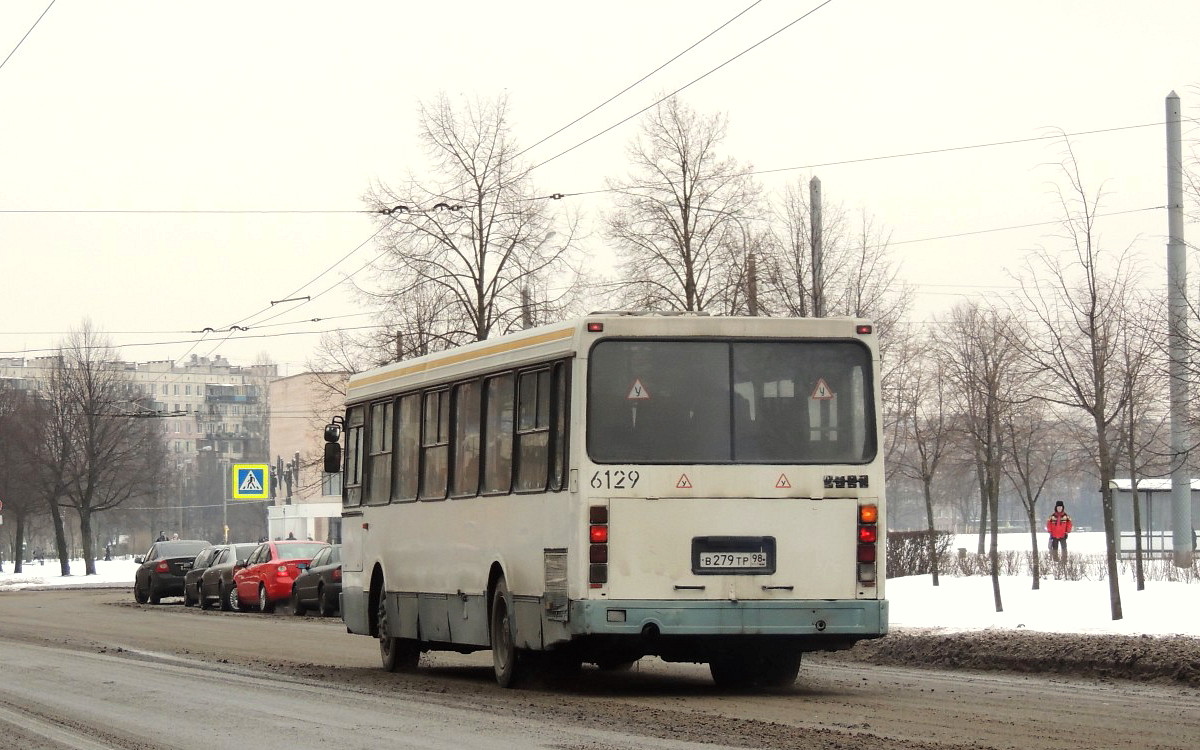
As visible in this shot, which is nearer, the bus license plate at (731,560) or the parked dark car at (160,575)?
the bus license plate at (731,560)

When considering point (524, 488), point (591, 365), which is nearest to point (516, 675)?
point (524, 488)

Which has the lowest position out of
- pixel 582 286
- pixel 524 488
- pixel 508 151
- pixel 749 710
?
pixel 749 710

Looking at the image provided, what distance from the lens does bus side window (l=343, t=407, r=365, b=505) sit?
19.1 metres

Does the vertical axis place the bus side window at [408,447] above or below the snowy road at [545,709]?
above

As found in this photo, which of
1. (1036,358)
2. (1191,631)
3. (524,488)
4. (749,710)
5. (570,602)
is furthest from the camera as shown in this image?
(1036,358)

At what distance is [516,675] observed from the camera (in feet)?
49.1

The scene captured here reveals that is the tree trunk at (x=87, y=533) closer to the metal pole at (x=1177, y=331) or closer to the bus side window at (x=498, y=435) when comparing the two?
the metal pole at (x=1177, y=331)

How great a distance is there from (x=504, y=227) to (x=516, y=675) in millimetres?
25174

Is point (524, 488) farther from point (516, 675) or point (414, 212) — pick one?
point (414, 212)

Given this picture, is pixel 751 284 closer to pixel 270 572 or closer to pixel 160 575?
pixel 270 572

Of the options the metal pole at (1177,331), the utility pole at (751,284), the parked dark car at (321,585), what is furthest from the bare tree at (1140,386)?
the parked dark car at (321,585)

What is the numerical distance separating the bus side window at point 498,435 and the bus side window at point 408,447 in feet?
6.04

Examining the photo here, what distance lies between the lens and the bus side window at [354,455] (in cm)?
1912

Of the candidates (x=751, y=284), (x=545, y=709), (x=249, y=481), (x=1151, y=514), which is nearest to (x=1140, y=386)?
(x=751, y=284)
